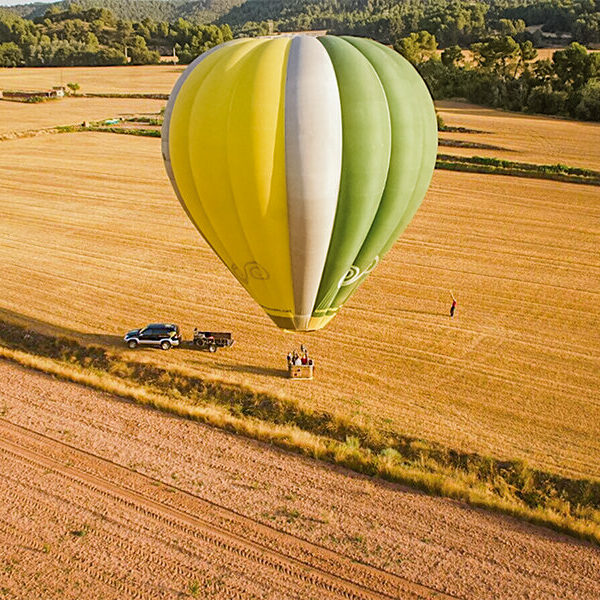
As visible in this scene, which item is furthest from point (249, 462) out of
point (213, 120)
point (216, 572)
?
point (213, 120)

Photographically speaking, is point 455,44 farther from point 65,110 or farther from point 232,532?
point 232,532

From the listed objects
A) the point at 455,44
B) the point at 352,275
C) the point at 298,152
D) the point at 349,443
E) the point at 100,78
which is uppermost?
the point at 455,44

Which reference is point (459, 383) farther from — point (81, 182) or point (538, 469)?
point (81, 182)

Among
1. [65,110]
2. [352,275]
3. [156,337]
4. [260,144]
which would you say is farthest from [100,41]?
[260,144]

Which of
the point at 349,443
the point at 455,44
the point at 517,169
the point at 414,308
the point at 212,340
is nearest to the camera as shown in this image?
the point at 349,443

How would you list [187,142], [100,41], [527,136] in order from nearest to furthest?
[187,142] < [527,136] < [100,41]

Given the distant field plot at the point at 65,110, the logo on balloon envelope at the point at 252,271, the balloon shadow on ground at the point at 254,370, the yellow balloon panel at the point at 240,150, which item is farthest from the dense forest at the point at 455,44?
the yellow balloon panel at the point at 240,150

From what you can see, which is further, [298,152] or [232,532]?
[232,532]
